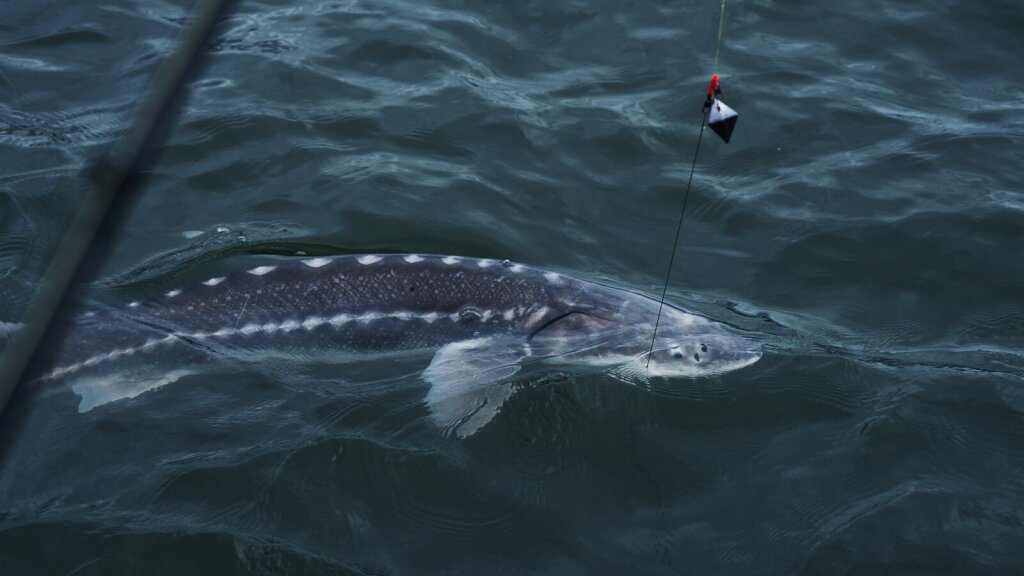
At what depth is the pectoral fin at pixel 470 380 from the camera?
16.5 ft

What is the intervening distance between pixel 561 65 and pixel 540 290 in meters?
3.65

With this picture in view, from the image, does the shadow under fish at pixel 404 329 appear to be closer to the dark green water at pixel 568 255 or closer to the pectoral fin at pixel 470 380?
the pectoral fin at pixel 470 380

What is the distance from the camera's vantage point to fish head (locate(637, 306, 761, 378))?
550 cm

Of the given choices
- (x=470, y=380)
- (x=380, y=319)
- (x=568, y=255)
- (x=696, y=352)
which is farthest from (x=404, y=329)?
(x=696, y=352)

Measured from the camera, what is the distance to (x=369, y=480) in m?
4.59

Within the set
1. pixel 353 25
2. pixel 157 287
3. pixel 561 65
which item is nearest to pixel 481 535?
pixel 157 287

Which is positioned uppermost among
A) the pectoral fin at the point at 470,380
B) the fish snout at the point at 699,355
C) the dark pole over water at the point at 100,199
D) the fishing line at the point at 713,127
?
the dark pole over water at the point at 100,199

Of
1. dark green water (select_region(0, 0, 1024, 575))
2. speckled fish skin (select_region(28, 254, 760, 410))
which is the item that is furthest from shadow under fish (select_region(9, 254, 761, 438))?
dark green water (select_region(0, 0, 1024, 575))

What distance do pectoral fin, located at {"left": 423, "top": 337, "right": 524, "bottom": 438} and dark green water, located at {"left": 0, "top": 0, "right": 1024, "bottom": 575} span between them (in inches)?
4.3

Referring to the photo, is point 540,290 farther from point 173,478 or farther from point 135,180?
point 135,180

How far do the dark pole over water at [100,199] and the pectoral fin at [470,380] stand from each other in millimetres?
2657

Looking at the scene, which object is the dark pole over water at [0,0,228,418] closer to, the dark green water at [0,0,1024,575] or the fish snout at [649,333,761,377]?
the dark green water at [0,0,1024,575]

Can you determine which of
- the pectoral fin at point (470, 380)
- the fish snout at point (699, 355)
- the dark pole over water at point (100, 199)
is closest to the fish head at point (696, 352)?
the fish snout at point (699, 355)

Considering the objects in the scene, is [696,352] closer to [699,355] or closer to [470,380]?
[699,355]
